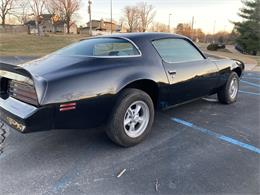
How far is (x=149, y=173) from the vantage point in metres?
2.52

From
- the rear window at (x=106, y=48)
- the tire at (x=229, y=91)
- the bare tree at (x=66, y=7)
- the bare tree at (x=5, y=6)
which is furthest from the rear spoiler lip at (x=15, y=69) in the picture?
the bare tree at (x=66, y=7)

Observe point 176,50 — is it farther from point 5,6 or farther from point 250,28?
point 5,6

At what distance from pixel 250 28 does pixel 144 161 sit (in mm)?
28290

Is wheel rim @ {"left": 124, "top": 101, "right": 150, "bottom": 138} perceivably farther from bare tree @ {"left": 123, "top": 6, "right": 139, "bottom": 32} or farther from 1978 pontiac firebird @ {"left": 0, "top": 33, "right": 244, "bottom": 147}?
bare tree @ {"left": 123, "top": 6, "right": 139, "bottom": 32}

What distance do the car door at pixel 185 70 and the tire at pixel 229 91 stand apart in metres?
0.49

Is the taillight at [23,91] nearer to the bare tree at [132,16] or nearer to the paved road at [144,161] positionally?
the paved road at [144,161]

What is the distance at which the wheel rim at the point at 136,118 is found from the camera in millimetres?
3074

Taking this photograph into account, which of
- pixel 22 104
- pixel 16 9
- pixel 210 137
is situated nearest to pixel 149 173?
pixel 210 137

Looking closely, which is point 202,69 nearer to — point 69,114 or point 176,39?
point 176,39

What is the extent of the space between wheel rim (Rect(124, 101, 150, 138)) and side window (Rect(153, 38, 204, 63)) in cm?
82

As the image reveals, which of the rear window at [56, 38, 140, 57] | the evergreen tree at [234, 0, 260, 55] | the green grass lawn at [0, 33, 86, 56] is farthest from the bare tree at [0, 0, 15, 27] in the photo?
the rear window at [56, 38, 140, 57]

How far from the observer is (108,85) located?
2.73m

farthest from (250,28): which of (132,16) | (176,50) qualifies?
(132,16)

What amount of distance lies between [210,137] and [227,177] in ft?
3.18
